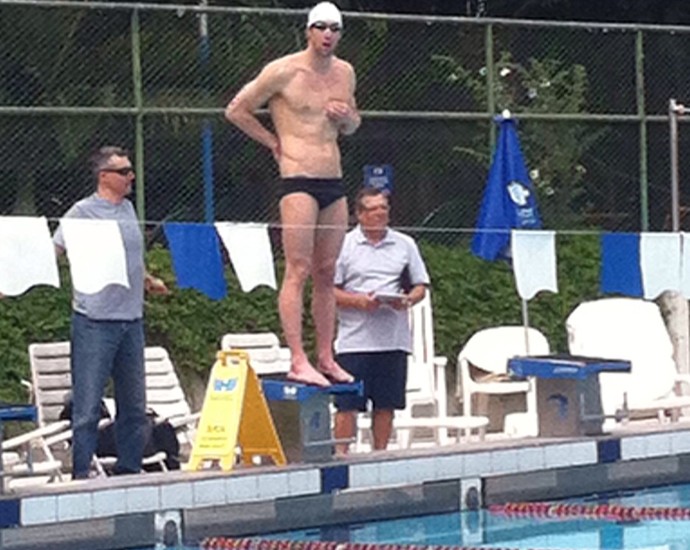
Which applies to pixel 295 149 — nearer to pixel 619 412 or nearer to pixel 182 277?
pixel 182 277

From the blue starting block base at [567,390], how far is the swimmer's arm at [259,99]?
2.14m

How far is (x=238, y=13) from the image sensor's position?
A: 48.9 ft

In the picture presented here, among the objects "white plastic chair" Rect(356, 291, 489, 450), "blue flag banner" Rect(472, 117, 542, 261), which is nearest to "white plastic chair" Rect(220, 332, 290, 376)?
"white plastic chair" Rect(356, 291, 489, 450)

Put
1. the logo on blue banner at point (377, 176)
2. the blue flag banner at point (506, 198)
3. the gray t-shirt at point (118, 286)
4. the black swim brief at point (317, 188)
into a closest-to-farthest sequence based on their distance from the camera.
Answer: the gray t-shirt at point (118, 286) → the black swim brief at point (317, 188) → the blue flag banner at point (506, 198) → the logo on blue banner at point (377, 176)

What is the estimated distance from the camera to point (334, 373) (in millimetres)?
12141

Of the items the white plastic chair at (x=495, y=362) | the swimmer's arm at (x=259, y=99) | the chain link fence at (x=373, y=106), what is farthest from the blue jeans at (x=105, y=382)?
the white plastic chair at (x=495, y=362)

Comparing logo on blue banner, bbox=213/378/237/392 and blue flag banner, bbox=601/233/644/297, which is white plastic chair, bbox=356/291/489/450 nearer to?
blue flag banner, bbox=601/233/644/297

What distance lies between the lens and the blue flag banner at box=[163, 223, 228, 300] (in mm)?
12086

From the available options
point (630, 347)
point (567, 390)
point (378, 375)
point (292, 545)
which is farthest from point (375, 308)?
point (630, 347)

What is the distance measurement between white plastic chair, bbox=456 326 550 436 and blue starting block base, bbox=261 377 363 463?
2.68 meters

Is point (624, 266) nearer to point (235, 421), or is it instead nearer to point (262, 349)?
point (262, 349)

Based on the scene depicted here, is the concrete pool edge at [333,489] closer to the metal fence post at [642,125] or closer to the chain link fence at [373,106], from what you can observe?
the chain link fence at [373,106]

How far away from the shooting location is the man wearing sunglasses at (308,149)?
38.8 feet

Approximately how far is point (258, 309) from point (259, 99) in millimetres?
3597
